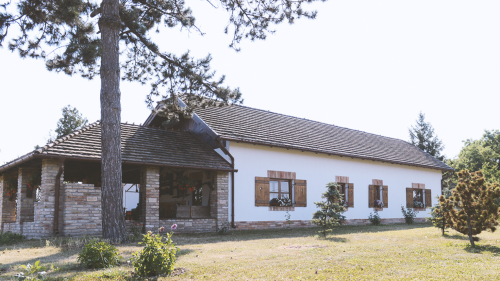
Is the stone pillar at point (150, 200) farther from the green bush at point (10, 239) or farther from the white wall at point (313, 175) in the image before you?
the green bush at point (10, 239)

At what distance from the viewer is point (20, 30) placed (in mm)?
10406

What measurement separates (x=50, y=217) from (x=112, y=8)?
638 cm

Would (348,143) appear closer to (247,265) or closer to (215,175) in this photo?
(215,175)

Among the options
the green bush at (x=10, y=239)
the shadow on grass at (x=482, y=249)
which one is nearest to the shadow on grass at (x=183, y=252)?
the green bush at (x=10, y=239)

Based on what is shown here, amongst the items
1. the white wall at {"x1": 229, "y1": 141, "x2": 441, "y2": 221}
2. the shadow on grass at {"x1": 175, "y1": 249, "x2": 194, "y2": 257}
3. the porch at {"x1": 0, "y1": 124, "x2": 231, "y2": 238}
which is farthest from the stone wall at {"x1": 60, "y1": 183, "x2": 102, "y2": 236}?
the white wall at {"x1": 229, "y1": 141, "x2": 441, "y2": 221}

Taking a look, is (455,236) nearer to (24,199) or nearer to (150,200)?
(150,200)

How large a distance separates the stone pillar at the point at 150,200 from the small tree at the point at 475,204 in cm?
911

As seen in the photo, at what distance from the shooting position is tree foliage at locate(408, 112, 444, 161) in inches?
1543

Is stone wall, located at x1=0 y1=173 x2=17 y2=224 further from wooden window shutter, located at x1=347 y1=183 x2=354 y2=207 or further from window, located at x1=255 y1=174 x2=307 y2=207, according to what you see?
wooden window shutter, located at x1=347 y1=183 x2=354 y2=207

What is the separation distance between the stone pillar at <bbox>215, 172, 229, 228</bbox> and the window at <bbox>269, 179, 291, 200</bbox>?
Result: 243cm

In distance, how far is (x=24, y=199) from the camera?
13367 millimetres

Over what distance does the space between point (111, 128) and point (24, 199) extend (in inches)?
223

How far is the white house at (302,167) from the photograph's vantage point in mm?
15602

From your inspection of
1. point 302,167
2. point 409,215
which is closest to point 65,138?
point 302,167
